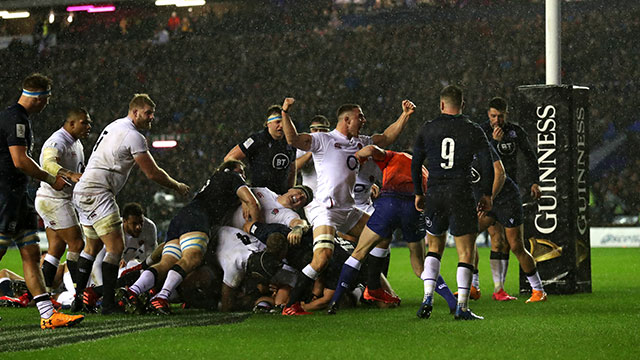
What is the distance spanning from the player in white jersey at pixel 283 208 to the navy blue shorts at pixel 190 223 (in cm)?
43

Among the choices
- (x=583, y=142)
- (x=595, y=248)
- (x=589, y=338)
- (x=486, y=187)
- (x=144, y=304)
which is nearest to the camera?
(x=589, y=338)

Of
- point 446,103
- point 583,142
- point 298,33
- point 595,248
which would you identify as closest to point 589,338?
point 446,103

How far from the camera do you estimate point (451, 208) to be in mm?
6957

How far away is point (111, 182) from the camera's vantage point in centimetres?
788

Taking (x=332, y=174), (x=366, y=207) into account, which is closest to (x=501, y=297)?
(x=366, y=207)

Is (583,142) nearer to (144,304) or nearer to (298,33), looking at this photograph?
(144,304)

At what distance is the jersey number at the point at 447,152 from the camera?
7.03 m

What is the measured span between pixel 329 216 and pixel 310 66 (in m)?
20.9

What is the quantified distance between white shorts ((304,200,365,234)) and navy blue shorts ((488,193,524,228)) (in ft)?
5.92

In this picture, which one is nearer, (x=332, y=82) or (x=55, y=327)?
(x=55, y=327)

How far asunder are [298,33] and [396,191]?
21950mm

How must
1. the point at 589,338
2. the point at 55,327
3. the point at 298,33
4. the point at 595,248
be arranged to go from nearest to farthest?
the point at 589,338
the point at 55,327
the point at 595,248
the point at 298,33

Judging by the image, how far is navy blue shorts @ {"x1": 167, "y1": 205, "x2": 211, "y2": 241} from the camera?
25.9 feet

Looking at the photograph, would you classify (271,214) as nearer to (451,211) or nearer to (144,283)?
(144,283)
